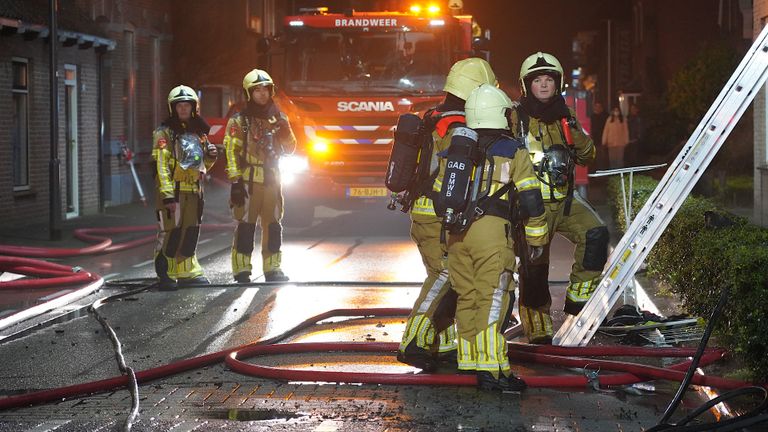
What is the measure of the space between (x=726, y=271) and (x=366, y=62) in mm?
10214

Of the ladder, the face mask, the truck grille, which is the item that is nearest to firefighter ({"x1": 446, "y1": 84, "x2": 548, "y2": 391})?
the ladder

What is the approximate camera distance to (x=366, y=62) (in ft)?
53.8

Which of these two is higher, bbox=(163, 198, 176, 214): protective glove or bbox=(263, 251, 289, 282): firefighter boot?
bbox=(163, 198, 176, 214): protective glove

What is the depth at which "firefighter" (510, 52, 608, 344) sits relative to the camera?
8078 millimetres

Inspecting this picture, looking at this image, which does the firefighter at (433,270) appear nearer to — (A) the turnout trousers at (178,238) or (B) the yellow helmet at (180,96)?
(A) the turnout trousers at (178,238)

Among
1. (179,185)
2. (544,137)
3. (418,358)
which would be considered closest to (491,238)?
(418,358)

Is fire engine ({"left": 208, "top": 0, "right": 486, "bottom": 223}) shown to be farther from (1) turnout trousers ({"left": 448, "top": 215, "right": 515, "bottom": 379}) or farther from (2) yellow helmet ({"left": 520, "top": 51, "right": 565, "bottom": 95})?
(1) turnout trousers ({"left": 448, "top": 215, "right": 515, "bottom": 379})

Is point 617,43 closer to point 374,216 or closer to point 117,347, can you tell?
point 374,216

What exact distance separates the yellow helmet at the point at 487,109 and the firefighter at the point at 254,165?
4.70m

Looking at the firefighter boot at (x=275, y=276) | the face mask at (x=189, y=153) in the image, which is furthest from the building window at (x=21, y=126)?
the firefighter boot at (x=275, y=276)

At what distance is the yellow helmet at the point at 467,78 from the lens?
7.58 m

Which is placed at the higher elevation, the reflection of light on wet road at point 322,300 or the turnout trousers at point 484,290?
the turnout trousers at point 484,290

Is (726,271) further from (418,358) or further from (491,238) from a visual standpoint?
(418,358)

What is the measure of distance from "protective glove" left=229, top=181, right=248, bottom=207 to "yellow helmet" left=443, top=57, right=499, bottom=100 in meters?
4.17
